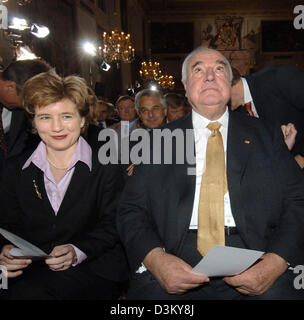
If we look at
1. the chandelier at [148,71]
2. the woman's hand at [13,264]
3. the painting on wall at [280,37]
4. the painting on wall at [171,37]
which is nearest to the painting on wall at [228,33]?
the painting on wall at [280,37]

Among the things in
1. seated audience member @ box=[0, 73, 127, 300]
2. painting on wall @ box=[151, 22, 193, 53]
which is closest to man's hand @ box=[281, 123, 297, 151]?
seated audience member @ box=[0, 73, 127, 300]

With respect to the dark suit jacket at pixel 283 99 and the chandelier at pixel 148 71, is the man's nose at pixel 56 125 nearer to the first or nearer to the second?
the dark suit jacket at pixel 283 99

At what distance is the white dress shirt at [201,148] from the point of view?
2.03 m

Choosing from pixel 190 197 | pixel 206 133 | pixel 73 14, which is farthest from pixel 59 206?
pixel 73 14

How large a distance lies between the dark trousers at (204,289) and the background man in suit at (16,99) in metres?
1.57

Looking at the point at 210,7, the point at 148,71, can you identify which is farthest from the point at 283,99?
the point at 210,7

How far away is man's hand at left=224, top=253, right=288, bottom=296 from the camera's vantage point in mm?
1724

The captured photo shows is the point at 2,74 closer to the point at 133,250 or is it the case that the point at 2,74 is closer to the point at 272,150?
the point at 133,250

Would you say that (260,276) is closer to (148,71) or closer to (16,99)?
(16,99)

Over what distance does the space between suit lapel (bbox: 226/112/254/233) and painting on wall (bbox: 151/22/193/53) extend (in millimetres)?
24712

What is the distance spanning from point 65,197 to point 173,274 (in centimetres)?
82

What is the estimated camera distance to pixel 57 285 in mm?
1982
